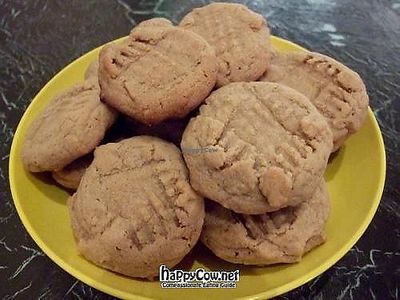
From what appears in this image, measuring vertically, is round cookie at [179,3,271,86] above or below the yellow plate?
above

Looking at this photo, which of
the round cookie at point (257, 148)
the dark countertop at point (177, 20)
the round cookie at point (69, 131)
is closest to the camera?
the round cookie at point (257, 148)

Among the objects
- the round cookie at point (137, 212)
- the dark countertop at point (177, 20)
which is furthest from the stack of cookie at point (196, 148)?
the dark countertop at point (177, 20)

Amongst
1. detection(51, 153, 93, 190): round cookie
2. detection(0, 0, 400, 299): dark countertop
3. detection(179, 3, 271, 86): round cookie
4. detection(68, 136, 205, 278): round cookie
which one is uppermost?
detection(179, 3, 271, 86): round cookie

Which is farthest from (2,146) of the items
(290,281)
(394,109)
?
(394,109)

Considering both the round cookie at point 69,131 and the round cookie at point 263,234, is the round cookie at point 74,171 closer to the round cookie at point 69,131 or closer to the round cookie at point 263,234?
the round cookie at point 69,131

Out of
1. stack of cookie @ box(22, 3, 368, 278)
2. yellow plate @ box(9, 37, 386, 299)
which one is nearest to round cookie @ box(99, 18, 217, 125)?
stack of cookie @ box(22, 3, 368, 278)

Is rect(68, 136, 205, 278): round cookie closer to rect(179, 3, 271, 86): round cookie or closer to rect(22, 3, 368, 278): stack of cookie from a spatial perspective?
rect(22, 3, 368, 278): stack of cookie
